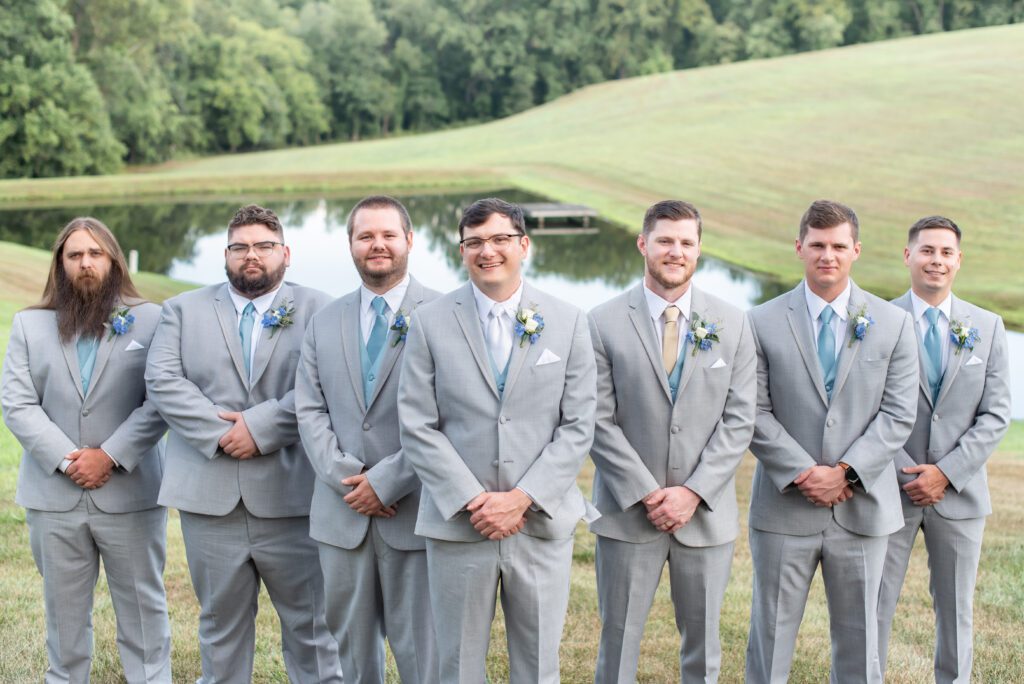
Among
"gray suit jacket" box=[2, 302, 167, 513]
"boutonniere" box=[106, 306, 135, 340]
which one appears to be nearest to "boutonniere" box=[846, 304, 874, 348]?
"gray suit jacket" box=[2, 302, 167, 513]

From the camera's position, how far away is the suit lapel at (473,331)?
4680 mm

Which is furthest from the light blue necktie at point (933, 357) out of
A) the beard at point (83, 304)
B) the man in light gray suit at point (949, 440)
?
the beard at point (83, 304)

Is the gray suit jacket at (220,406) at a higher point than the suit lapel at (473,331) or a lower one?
lower

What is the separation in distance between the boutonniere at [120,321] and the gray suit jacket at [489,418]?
173 centimetres

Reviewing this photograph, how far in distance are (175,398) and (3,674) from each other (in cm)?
207

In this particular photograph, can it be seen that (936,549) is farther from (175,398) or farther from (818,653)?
(175,398)

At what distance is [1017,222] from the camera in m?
26.0

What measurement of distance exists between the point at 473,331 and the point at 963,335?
8.68 feet

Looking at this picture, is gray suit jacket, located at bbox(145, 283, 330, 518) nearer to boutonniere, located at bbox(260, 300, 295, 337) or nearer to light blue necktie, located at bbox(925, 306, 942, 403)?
boutonniere, located at bbox(260, 300, 295, 337)

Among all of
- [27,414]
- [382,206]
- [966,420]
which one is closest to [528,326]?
[382,206]

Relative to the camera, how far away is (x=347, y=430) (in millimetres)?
5094

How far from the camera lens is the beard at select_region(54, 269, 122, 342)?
17.9 ft

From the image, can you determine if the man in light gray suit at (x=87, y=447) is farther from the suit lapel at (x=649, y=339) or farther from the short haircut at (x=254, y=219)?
the suit lapel at (x=649, y=339)

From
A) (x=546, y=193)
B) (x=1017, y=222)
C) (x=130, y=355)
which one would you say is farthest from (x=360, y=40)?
(x=130, y=355)
